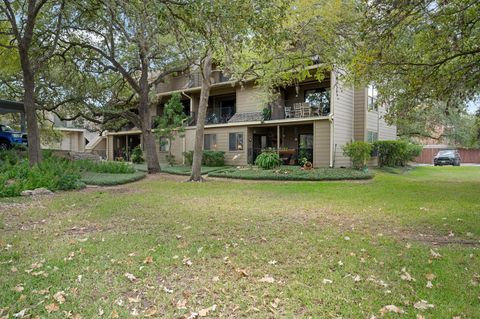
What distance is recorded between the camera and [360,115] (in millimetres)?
20547

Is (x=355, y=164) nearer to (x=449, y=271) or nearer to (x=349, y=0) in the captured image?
(x=349, y=0)

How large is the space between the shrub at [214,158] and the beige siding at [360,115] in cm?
875

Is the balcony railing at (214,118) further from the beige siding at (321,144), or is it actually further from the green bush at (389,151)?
the green bush at (389,151)

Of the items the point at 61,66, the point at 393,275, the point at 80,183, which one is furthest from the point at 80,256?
the point at 61,66

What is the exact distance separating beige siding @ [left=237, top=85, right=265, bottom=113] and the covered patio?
1.47 metres

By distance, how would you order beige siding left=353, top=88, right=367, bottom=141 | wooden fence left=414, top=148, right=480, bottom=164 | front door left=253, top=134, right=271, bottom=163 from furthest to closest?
wooden fence left=414, top=148, right=480, bottom=164, front door left=253, top=134, right=271, bottom=163, beige siding left=353, top=88, right=367, bottom=141

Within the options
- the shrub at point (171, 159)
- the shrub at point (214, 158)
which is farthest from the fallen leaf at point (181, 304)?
the shrub at point (171, 159)

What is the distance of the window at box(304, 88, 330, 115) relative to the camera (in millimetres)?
19250

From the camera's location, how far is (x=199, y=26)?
6.17 metres

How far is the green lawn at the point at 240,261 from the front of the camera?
314 cm

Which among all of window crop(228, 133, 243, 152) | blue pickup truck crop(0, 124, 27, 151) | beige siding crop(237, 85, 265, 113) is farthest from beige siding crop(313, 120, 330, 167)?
blue pickup truck crop(0, 124, 27, 151)

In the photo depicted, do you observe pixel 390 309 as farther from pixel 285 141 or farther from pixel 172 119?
pixel 172 119

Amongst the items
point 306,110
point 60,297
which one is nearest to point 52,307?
point 60,297

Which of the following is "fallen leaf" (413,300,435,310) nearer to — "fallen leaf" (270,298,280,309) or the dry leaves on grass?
the dry leaves on grass
